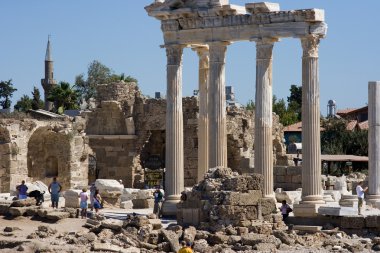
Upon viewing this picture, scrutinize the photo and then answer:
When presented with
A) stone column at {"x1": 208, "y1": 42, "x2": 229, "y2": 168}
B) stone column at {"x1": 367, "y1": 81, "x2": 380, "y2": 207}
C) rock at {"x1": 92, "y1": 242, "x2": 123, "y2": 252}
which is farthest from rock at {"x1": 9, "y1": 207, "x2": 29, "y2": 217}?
stone column at {"x1": 367, "y1": 81, "x2": 380, "y2": 207}

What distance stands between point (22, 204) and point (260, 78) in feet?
28.9

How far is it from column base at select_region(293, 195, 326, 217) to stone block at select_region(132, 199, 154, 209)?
7.18 m

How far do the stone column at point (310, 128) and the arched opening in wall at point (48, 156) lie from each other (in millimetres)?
14375

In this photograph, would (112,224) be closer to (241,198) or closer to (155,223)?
(155,223)

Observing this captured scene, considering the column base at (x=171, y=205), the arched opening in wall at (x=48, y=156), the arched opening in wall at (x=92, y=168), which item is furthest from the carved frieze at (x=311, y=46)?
the arched opening in wall at (x=92, y=168)

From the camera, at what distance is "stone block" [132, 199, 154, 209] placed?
1625 inches

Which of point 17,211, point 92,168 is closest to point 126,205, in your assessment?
A: point 17,211

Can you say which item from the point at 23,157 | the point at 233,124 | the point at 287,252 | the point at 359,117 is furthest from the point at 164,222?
the point at 359,117

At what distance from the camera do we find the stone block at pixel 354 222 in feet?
110

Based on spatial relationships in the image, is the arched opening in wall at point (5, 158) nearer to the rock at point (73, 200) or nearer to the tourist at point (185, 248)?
the rock at point (73, 200)

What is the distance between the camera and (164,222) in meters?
36.0

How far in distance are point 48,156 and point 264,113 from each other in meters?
14.7

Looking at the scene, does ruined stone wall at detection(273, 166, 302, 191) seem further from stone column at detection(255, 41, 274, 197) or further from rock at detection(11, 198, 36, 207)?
rock at detection(11, 198, 36, 207)

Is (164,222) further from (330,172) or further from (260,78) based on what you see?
(330,172)
